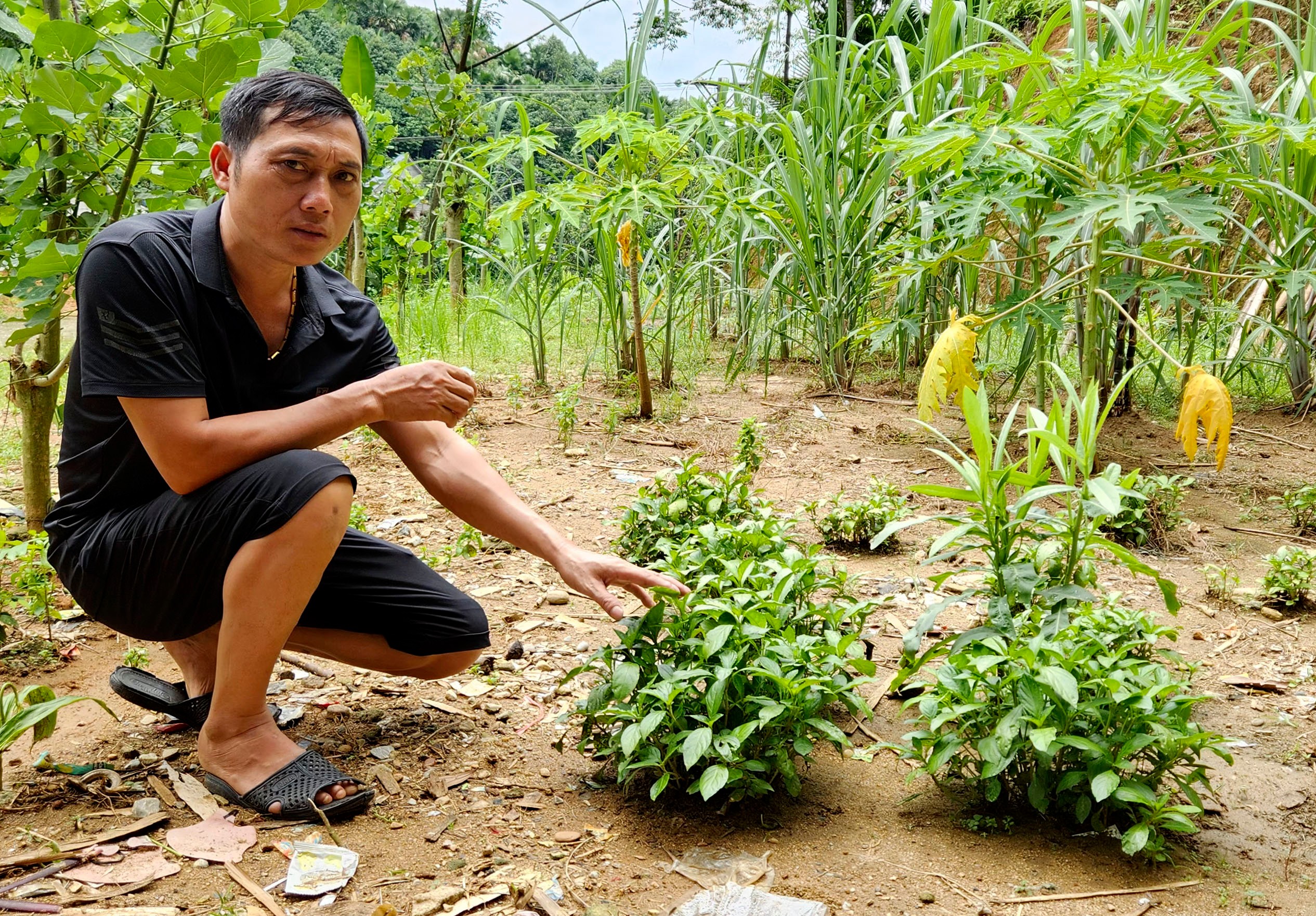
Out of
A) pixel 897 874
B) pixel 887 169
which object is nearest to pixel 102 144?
pixel 897 874

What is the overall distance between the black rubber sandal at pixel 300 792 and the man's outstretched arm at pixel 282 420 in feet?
1.72

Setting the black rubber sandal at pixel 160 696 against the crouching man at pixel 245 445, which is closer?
the crouching man at pixel 245 445

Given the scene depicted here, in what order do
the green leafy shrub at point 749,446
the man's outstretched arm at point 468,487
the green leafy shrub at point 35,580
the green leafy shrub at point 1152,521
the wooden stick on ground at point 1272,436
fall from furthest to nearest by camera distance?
the wooden stick on ground at point 1272,436
the green leafy shrub at point 749,446
the green leafy shrub at point 1152,521
the green leafy shrub at point 35,580
the man's outstretched arm at point 468,487

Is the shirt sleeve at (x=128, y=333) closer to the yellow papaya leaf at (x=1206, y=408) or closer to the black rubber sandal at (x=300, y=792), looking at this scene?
the black rubber sandal at (x=300, y=792)

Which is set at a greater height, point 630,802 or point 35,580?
point 35,580

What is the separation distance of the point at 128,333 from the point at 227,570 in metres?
0.43

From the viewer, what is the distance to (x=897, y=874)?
1.58 meters

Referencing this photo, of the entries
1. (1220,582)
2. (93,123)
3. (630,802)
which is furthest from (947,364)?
(93,123)

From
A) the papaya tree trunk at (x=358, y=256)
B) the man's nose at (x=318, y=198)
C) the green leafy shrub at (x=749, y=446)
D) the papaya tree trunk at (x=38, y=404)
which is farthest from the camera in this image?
the papaya tree trunk at (x=358, y=256)

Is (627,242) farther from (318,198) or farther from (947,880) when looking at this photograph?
(947,880)

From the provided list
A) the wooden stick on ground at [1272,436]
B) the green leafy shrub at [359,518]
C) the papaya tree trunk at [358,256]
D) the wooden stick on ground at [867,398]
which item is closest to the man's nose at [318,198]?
the green leafy shrub at [359,518]

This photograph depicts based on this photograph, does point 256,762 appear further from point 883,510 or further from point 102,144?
point 883,510

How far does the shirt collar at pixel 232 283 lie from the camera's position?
6.02 feet

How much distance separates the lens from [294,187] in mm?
1767
